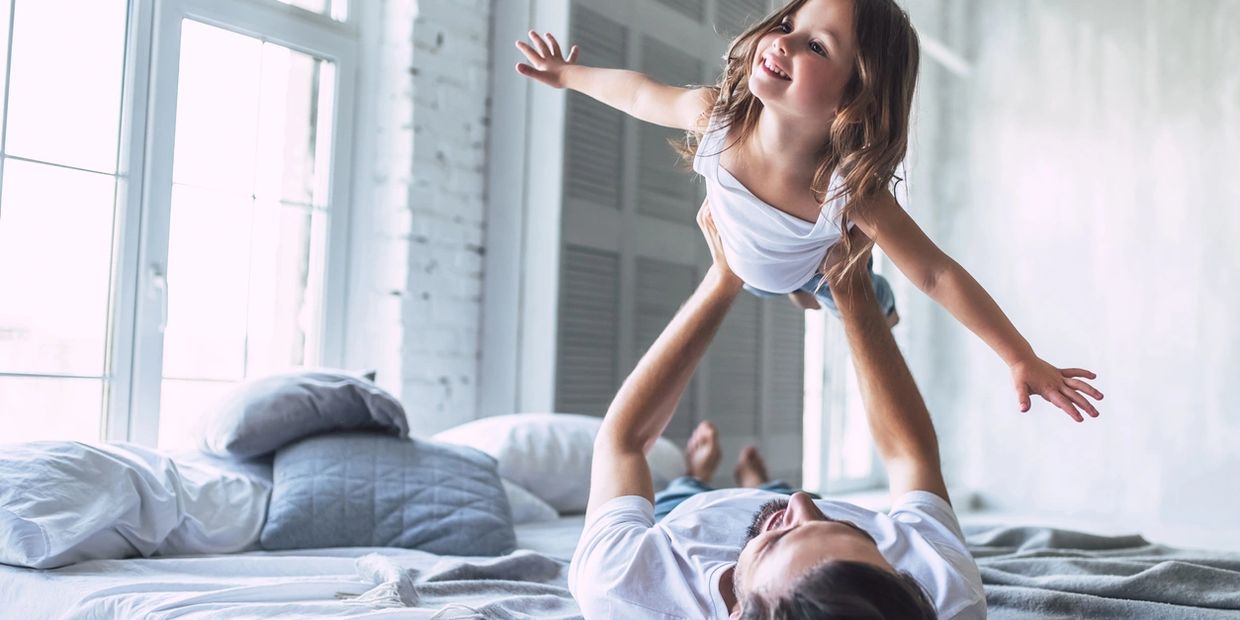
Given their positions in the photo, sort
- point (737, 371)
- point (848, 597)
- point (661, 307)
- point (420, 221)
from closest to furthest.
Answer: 1. point (848, 597)
2. point (420, 221)
3. point (661, 307)
4. point (737, 371)

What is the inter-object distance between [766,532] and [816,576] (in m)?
0.12

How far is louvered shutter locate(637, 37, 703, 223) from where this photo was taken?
11.8 feet

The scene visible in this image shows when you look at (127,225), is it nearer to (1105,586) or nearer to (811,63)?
(811,63)

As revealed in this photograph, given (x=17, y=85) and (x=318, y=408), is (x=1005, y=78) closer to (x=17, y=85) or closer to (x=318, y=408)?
(x=318, y=408)

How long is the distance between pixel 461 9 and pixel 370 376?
1397 mm

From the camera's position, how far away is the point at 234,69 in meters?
2.98

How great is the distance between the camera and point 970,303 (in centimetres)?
149

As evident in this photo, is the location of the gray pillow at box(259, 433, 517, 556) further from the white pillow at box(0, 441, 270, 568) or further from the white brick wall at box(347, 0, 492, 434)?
the white brick wall at box(347, 0, 492, 434)

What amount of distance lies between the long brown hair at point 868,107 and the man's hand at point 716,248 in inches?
→ 6.8

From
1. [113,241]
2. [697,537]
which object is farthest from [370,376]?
[697,537]

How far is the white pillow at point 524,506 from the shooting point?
2.57 meters

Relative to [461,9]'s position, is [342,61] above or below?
below

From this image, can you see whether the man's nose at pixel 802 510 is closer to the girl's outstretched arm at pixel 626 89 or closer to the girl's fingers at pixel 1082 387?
the girl's fingers at pixel 1082 387

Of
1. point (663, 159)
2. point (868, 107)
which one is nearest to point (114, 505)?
point (868, 107)
